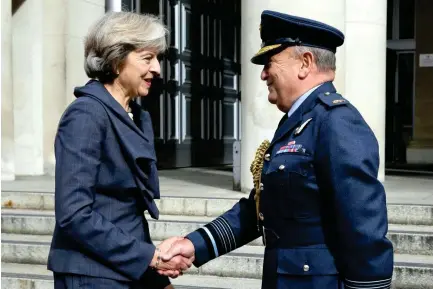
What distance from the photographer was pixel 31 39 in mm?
9672

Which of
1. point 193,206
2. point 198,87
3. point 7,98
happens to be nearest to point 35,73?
point 7,98

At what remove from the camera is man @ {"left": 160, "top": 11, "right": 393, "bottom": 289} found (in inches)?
88.6

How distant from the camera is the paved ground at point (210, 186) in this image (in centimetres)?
696

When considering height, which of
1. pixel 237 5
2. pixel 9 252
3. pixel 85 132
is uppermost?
pixel 237 5

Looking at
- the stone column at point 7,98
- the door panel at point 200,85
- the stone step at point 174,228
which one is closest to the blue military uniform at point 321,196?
the stone step at point 174,228

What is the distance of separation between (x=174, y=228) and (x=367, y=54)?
3.54 meters

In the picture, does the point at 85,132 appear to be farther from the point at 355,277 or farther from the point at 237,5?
the point at 237,5

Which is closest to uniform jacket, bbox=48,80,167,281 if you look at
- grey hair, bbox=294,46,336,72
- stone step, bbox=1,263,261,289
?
grey hair, bbox=294,46,336,72

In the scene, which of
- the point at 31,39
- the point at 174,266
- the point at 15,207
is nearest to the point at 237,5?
the point at 31,39

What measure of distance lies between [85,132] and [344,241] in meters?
0.87

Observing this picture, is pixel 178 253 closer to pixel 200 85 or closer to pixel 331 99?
pixel 331 99

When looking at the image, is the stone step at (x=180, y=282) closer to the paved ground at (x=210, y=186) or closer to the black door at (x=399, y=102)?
the paved ground at (x=210, y=186)

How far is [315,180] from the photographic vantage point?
7.72ft

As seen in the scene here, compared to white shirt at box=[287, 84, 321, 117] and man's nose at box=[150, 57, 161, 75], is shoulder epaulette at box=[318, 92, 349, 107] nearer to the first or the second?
white shirt at box=[287, 84, 321, 117]
